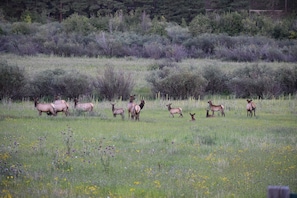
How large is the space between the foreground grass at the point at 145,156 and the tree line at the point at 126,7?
5759cm

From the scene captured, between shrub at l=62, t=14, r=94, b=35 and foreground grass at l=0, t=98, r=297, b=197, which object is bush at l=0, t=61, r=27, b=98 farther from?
shrub at l=62, t=14, r=94, b=35

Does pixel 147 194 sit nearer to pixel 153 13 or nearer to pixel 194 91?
pixel 194 91

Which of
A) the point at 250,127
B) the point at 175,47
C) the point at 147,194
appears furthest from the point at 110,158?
the point at 175,47

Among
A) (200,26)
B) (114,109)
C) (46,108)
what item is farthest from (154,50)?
(46,108)

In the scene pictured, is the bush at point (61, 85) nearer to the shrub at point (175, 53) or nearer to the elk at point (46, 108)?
the elk at point (46, 108)

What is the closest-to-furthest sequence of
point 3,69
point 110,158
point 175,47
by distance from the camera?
1. point 110,158
2. point 3,69
3. point 175,47

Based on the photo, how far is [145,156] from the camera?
14.1 meters

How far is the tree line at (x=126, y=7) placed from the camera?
78500 millimetres

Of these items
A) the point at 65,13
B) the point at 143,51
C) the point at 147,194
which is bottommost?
the point at 147,194

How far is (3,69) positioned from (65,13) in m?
53.3

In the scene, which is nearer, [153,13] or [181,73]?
[181,73]

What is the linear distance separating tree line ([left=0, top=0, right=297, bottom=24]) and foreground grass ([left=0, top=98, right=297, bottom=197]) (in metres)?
57.6

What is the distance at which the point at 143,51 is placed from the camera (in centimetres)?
5959

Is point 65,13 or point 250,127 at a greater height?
point 65,13
